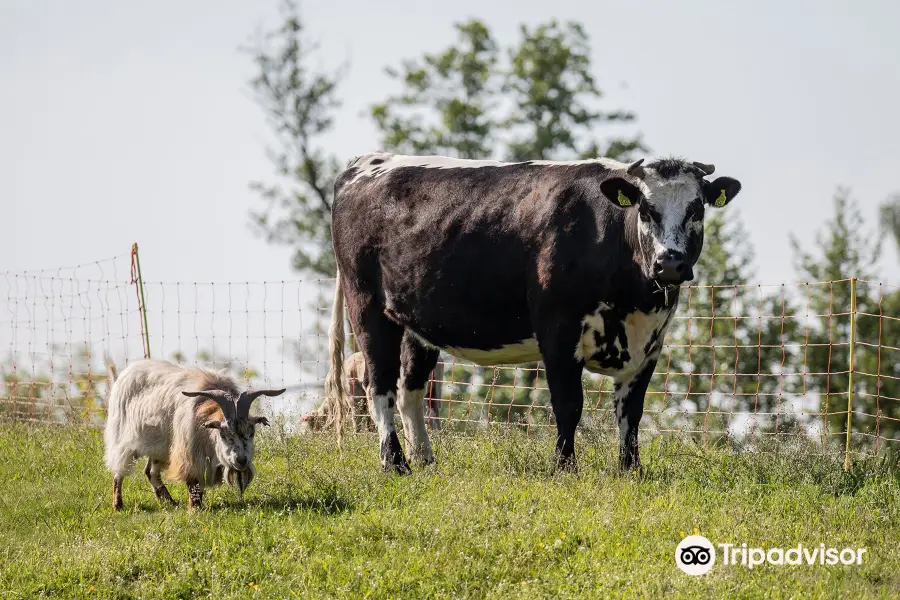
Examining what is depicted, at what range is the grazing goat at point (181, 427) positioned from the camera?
8.39 m

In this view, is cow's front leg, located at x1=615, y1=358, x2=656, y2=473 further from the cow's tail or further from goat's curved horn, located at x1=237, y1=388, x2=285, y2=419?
the cow's tail

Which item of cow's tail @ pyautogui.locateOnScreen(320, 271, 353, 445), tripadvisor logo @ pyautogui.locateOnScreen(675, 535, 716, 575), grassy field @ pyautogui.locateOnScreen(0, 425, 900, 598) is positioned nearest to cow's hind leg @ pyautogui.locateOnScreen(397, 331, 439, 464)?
grassy field @ pyautogui.locateOnScreen(0, 425, 900, 598)

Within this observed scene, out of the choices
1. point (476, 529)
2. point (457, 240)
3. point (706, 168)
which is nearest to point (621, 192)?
point (706, 168)

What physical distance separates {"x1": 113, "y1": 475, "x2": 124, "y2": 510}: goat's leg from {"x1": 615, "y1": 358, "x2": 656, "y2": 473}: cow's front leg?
3.84m

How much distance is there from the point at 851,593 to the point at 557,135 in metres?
24.5

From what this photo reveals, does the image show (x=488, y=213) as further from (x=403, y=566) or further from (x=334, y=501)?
(x=403, y=566)

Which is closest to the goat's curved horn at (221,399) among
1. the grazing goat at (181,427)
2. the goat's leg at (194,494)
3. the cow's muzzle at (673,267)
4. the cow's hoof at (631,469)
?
the grazing goat at (181,427)

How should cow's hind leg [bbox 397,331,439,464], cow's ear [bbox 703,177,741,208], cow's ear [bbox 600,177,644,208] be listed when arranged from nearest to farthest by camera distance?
cow's ear [bbox 600,177,644,208]
cow's ear [bbox 703,177,741,208]
cow's hind leg [bbox 397,331,439,464]

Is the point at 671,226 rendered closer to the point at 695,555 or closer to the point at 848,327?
the point at 695,555

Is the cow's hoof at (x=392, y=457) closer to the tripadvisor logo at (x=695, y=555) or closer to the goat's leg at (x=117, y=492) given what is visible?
the goat's leg at (x=117, y=492)

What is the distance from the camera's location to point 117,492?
8820 mm

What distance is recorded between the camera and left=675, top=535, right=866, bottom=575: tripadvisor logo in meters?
6.40

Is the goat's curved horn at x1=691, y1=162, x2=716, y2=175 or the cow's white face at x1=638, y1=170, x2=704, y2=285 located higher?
the goat's curved horn at x1=691, y1=162, x2=716, y2=175

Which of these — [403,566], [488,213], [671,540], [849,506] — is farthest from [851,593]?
[488,213]
